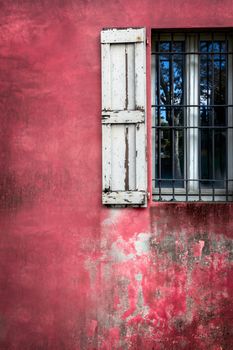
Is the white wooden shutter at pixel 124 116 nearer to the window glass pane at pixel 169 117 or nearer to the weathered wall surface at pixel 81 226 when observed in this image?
the weathered wall surface at pixel 81 226

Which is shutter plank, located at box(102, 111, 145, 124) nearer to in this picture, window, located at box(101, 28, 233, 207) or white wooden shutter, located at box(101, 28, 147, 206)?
white wooden shutter, located at box(101, 28, 147, 206)

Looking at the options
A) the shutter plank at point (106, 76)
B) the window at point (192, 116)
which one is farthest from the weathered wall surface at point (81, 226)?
the window at point (192, 116)

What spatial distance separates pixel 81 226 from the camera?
12.8ft

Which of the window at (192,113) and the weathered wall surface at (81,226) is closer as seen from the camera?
the weathered wall surface at (81,226)

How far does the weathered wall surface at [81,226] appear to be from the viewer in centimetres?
385

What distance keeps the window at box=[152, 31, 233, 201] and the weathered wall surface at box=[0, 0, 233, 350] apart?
24 centimetres

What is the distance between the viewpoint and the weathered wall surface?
385 centimetres

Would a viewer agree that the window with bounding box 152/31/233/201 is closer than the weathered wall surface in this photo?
No

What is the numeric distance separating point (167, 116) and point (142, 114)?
0.37 m

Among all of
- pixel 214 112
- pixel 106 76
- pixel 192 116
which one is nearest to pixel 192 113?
pixel 192 116

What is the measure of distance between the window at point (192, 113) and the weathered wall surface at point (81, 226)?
0.24 metres

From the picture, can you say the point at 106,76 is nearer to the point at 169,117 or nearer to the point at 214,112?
the point at 169,117

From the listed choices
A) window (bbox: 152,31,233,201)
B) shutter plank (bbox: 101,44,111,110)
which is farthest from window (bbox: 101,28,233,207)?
shutter plank (bbox: 101,44,111,110)

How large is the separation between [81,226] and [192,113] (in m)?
1.60
